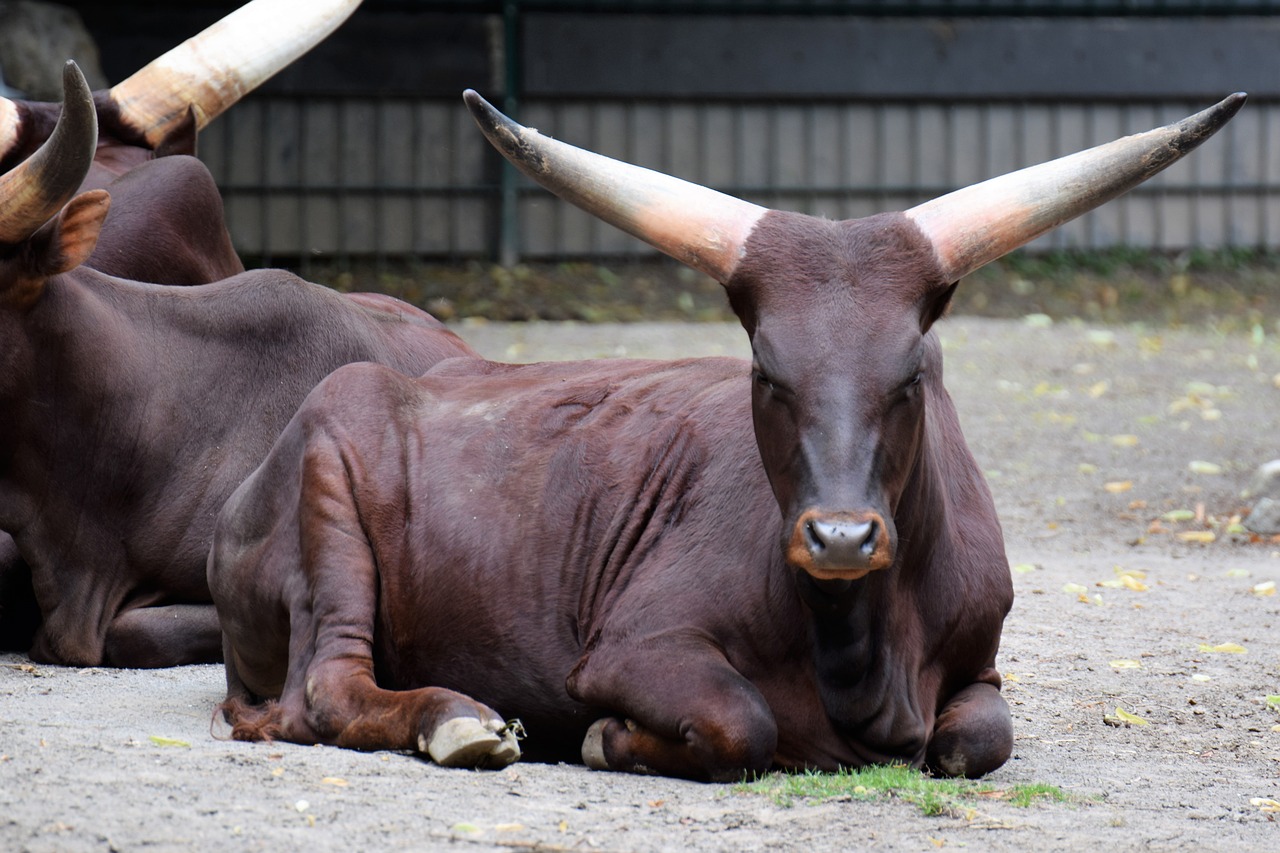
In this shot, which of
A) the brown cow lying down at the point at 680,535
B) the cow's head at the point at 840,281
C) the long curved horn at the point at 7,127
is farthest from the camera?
the long curved horn at the point at 7,127

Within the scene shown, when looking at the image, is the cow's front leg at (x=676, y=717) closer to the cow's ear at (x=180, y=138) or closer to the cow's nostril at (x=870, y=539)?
the cow's nostril at (x=870, y=539)

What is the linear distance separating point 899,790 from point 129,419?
2.80 metres

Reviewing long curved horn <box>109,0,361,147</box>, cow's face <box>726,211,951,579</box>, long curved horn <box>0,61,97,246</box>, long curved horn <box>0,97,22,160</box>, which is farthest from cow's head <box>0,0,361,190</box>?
cow's face <box>726,211,951,579</box>

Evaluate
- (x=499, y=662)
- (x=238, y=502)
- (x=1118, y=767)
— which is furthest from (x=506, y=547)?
(x=1118, y=767)

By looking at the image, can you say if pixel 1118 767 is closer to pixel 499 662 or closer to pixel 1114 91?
pixel 499 662

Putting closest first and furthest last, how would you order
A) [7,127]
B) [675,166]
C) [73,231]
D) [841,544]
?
[841,544]
[73,231]
[7,127]
[675,166]

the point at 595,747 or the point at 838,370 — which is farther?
the point at 595,747

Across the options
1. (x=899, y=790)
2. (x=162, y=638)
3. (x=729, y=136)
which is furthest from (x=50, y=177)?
(x=729, y=136)

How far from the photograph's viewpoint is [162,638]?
5.20 metres

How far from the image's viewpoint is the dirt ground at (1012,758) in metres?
3.21

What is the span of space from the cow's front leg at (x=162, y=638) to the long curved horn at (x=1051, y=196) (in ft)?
8.46

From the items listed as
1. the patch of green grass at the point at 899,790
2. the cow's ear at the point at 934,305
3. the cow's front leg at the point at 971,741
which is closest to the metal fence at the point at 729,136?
the cow's ear at the point at 934,305

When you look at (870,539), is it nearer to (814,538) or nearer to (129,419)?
(814,538)

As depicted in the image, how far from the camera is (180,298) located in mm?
5566
